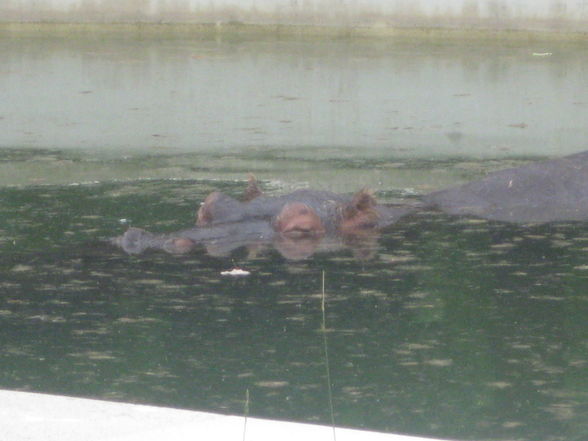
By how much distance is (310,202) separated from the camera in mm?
5207

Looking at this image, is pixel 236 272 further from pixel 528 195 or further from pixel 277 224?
pixel 528 195

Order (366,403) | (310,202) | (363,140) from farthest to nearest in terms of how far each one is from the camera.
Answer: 1. (363,140)
2. (310,202)
3. (366,403)

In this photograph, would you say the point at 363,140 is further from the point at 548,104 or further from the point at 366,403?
the point at 366,403

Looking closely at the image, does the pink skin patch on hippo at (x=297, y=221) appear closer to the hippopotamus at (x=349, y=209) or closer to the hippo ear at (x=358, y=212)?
the hippopotamus at (x=349, y=209)

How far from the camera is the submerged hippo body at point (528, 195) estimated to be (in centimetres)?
550

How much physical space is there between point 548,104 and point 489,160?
286 centimetres

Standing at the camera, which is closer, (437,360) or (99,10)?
(437,360)

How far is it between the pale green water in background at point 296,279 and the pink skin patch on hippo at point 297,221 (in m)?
0.21

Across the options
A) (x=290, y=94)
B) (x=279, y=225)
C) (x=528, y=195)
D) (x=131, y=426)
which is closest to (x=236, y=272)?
(x=279, y=225)

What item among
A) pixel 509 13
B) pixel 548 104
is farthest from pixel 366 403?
pixel 509 13

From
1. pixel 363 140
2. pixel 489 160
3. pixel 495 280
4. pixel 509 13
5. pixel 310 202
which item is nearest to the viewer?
pixel 495 280

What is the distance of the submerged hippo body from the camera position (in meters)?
5.50

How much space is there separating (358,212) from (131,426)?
284 centimetres

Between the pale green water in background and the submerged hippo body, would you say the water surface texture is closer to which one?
the pale green water in background
